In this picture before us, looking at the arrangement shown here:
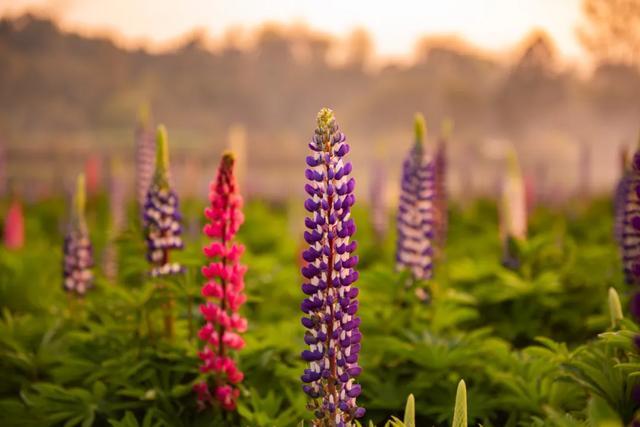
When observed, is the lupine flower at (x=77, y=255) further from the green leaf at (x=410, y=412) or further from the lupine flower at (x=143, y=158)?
the lupine flower at (x=143, y=158)

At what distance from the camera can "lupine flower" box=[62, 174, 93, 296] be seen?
18.6ft

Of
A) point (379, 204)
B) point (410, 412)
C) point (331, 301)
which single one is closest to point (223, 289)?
point (331, 301)

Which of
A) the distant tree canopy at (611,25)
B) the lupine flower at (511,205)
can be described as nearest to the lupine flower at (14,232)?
the lupine flower at (511,205)

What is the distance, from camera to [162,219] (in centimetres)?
458

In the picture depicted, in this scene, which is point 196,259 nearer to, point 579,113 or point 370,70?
point 579,113

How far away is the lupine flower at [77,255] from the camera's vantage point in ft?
18.6

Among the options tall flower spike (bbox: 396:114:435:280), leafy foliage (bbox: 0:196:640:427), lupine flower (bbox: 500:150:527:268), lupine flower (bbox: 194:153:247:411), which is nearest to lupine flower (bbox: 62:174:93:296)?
leafy foliage (bbox: 0:196:640:427)

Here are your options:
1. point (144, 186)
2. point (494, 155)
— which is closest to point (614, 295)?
point (144, 186)

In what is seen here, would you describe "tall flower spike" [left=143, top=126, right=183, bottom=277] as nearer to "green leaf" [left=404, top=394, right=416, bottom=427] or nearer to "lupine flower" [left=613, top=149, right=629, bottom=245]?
"green leaf" [left=404, top=394, right=416, bottom=427]

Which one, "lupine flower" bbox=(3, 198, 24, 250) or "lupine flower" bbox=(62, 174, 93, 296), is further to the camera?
"lupine flower" bbox=(3, 198, 24, 250)

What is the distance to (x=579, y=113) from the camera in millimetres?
71375

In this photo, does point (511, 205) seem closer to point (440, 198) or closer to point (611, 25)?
point (440, 198)

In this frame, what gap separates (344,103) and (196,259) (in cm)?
7606

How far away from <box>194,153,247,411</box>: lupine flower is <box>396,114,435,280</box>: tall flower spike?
2.27 metres
